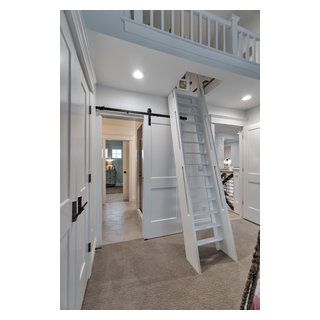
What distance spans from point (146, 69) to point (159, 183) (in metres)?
1.76

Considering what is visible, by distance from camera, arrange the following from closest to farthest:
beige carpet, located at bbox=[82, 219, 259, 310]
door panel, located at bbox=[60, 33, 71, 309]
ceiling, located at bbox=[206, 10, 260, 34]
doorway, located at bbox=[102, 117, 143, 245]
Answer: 1. door panel, located at bbox=[60, 33, 71, 309]
2. beige carpet, located at bbox=[82, 219, 259, 310]
3. doorway, located at bbox=[102, 117, 143, 245]
4. ceiling, located at bbox=[206, 10, 260, 34]

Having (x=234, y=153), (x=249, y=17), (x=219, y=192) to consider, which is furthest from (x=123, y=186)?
(x=234, y=153)

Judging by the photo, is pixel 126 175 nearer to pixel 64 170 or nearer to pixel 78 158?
pixel 78 158

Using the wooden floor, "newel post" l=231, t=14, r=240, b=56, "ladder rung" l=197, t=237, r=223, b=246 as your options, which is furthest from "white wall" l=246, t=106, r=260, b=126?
"ladder rung" l=197, t=237, r=223, b=246

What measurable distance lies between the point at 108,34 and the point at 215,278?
2815mm

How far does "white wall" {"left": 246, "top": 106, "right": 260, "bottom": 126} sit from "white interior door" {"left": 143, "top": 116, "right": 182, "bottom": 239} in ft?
6.98

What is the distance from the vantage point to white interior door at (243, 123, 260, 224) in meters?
3.00

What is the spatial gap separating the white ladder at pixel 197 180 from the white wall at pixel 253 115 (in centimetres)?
156

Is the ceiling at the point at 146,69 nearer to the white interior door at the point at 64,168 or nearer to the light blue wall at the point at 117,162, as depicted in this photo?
the white interior door at the point at 64,168

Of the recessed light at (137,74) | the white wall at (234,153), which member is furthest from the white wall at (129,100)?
the white wall at (234,153)

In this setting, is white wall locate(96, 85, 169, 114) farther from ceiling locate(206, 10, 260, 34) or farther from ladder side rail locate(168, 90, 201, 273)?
ceiling locate(206, 10, 260, 34)

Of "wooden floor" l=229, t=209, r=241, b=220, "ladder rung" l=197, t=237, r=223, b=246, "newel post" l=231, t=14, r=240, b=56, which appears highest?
"newel post" l=231, t=14, r=240, b=56

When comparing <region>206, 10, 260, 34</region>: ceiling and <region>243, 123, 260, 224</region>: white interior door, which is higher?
<region>206, 10, 260, 34</region>: ceiling
